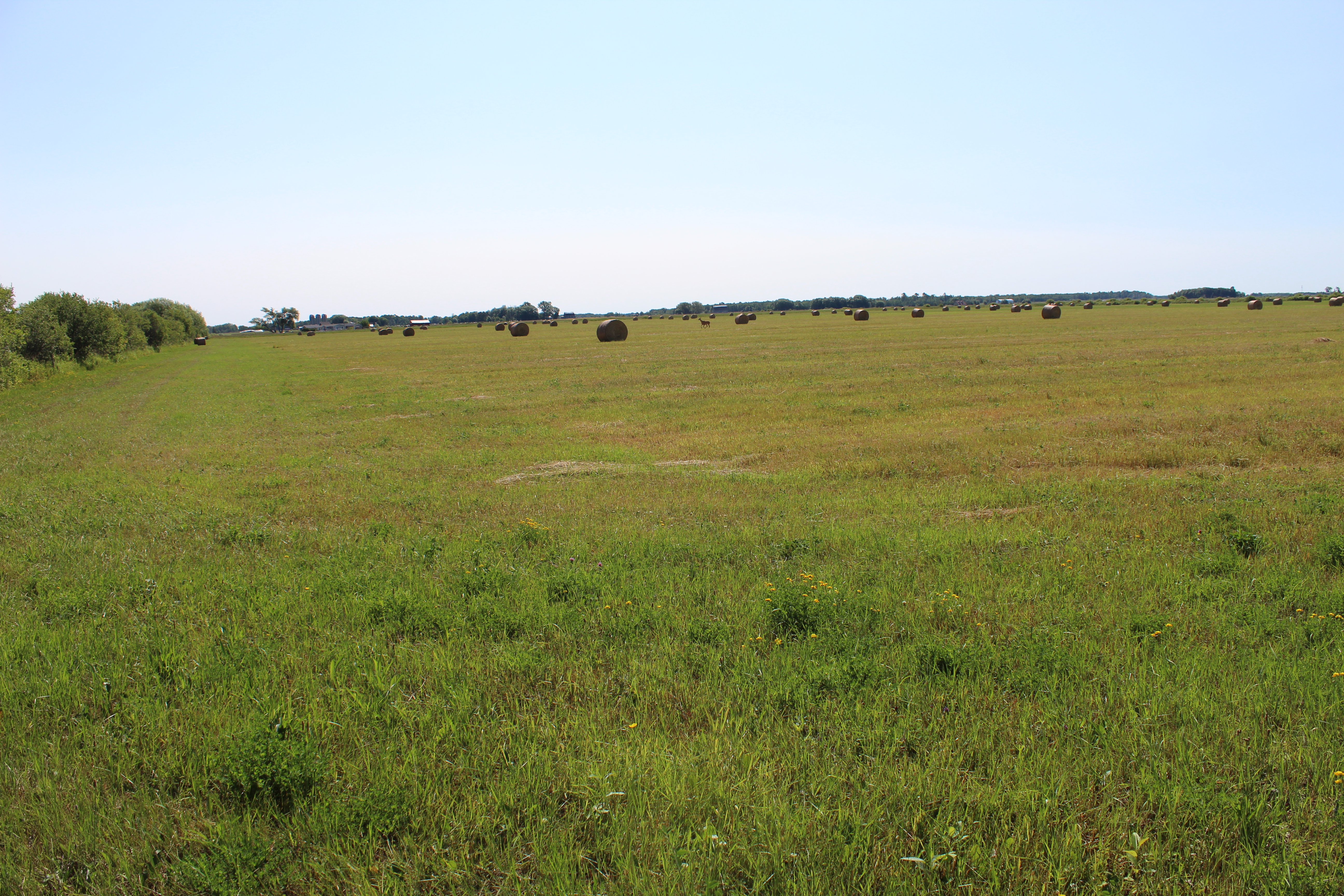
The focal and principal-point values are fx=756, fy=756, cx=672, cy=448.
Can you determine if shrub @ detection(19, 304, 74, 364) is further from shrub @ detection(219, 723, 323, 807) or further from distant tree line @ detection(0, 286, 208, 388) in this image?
shrub @ detection(219, 723, 323, 807)

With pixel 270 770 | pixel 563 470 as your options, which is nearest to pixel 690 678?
pixel 270 770

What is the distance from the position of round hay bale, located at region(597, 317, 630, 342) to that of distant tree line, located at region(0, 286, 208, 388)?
122 ft

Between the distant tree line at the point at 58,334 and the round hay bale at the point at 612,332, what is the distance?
3704 cm

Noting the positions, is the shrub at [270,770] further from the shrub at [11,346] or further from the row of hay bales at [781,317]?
the row of hay bales at [781,317]

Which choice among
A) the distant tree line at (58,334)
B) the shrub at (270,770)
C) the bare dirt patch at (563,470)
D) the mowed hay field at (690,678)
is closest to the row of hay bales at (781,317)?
the distant tree line at (58,334)

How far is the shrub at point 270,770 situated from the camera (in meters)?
3.97

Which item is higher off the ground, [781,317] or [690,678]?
[781,317]

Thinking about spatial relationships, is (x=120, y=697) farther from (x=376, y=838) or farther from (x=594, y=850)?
(x=594, y=850)

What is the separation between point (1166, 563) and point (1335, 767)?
11.6 ft

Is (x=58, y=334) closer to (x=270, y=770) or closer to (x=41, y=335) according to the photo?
(x=41, y=335)

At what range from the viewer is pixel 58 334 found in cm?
4684

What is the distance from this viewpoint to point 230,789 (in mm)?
4016

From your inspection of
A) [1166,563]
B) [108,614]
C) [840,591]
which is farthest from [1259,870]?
[108,614]

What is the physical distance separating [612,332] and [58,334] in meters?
38.4
